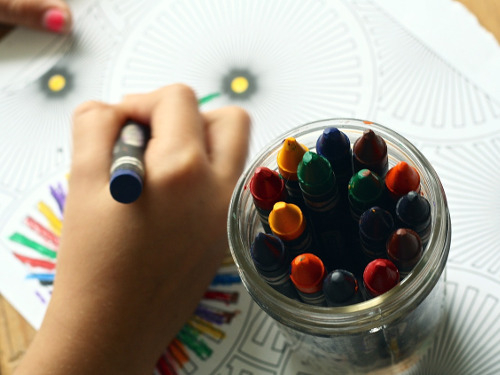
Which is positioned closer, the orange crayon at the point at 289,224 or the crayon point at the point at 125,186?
the orange crayon at the point at 289,224

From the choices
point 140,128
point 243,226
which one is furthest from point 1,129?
point 243,226

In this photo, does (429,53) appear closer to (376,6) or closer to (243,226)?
(376,6)

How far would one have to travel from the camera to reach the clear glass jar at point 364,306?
331mm

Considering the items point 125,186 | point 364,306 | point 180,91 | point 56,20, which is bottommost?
point 364,306

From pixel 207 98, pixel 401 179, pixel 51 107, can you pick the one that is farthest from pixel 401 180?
pixel 51 107

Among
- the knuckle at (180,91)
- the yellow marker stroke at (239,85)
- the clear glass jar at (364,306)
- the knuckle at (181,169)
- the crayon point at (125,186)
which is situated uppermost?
the yellow marker stroke at (239,85)

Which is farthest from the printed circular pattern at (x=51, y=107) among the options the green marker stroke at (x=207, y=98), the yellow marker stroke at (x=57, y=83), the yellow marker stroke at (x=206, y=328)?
the yellow marker stroke at (x=206, y=328)

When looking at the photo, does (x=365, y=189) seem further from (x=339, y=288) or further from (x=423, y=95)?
(x=423, y=95)

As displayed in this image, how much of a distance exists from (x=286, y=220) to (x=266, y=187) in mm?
25

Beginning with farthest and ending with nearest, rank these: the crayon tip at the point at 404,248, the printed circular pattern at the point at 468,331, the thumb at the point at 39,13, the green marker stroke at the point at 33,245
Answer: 1. the thumb at the point at 39,13
2. the green marker stroke at the point at 33,245
3. the printed circular pattern at the point at 468,331
4. the crayon tip at the point at 404,248

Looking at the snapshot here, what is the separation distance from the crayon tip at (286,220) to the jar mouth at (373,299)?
0.03 metres

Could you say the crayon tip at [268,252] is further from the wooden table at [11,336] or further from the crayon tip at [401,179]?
the wooden table at [11,336]

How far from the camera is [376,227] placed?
1.08 feet

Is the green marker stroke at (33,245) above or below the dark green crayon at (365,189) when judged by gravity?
above
